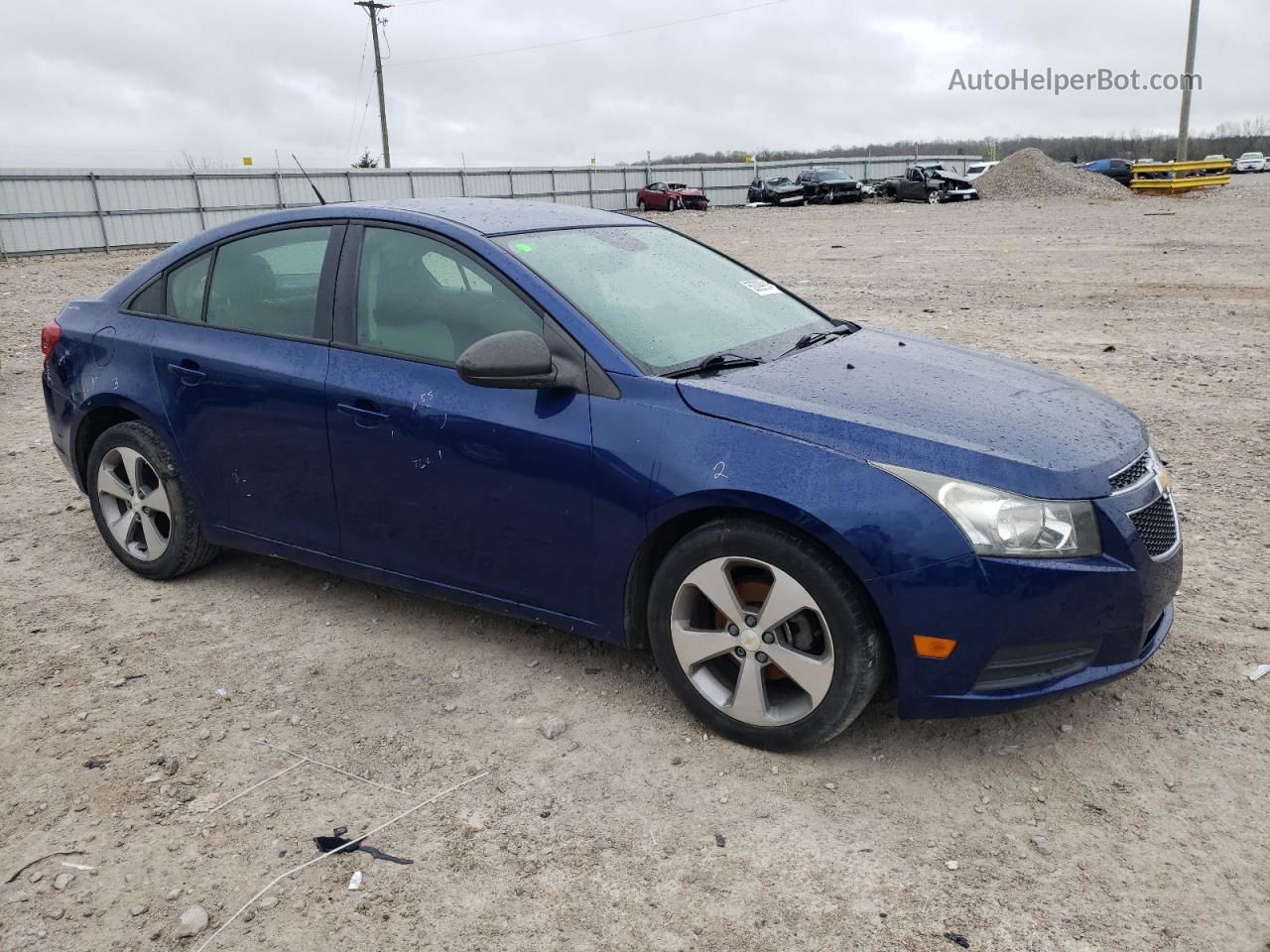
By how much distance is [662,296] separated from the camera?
3.91m

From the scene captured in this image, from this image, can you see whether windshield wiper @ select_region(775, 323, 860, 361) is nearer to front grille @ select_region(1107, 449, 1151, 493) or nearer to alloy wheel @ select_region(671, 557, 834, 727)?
alloy wheel @ select_region(671, 557, 834, 727)

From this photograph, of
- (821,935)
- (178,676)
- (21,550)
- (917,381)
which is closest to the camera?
(821,935)

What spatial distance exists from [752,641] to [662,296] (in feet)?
4.65

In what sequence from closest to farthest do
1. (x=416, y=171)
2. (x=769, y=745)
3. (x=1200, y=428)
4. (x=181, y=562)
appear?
(x=769, y=745)
(x=181, y=562)
(x=1200, y=428)
(x=416, y=171)

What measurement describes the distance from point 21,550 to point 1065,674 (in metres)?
4.88

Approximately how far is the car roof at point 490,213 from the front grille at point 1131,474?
2.24 metres

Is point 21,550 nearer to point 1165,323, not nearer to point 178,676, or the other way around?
point 178,676

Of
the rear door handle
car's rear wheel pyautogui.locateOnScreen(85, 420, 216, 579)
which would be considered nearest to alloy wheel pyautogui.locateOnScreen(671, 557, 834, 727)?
the rear door handle

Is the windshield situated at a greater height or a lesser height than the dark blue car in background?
greater

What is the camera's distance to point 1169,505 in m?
3.33

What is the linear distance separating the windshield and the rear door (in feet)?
3.03

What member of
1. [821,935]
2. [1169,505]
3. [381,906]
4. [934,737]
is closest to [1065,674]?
[934,737]

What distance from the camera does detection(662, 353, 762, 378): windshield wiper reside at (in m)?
3.44

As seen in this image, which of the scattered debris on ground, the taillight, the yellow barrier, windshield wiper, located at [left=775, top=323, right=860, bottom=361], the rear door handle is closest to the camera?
the scattered debris on ground
